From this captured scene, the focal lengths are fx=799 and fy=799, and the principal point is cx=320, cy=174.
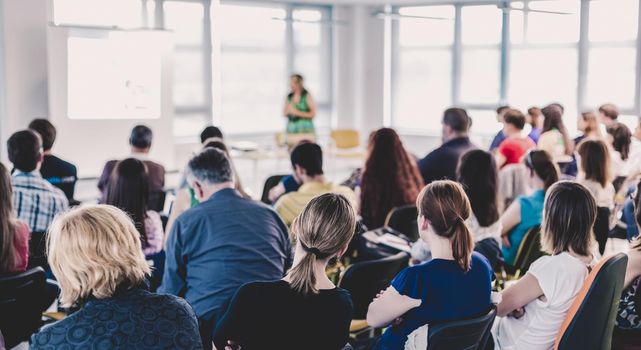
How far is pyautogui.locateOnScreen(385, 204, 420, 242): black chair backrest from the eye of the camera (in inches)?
183

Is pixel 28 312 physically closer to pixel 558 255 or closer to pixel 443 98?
pixel 558 255

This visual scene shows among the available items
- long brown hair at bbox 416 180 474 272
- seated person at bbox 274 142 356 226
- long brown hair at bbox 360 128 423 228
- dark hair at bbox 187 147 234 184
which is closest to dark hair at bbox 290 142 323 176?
seated person at bbox 274 142 356 226

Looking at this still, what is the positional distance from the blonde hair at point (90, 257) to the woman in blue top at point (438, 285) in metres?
0.89

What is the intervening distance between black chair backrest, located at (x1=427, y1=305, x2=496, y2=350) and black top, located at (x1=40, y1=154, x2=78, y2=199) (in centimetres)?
383

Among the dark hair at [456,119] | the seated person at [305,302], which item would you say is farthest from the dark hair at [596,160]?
the seated person at [305,302]

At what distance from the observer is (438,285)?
8.79 feet

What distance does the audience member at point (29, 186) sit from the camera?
4.51 metres

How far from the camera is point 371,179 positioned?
4.99m

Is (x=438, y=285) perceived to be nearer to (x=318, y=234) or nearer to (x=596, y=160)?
(x=318, y=234)

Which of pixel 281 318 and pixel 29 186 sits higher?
pixel 29 186

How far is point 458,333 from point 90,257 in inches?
46.8

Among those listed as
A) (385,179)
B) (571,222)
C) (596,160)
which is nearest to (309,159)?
(385,179)

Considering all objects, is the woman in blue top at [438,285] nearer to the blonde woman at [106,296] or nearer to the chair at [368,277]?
the chair at [368,277]

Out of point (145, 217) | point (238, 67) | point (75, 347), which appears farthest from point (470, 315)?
point (238, 67)
